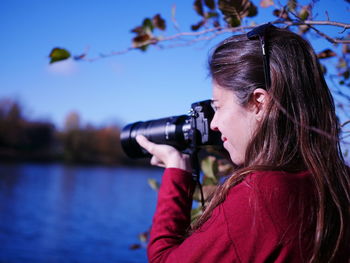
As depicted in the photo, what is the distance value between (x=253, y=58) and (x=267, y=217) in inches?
13.3

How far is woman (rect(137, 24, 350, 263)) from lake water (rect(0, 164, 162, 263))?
651 cm

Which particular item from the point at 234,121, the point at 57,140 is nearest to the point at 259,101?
the point at 234,121

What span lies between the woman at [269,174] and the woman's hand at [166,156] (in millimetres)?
59

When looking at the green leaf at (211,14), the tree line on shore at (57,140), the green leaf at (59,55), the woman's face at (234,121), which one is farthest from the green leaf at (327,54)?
the tree line on shore at (57,140)

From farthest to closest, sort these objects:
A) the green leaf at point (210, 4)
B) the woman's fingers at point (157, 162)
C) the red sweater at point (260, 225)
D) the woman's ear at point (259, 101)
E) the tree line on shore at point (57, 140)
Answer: the tree line on shore at point (57, 140)
the green leaf at point (210, 4)
the woman's fingers at point (157, 162)
the woman's ear at point (259, 101)
the red sweater at point (260, 225)

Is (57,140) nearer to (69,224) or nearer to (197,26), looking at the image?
(69,224)

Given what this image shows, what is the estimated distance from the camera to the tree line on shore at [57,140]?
103 feet

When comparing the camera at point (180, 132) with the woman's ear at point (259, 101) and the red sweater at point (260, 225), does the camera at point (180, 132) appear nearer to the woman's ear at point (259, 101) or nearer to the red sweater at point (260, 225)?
the woman's ear at point (259, 101)

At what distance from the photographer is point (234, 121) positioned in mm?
863

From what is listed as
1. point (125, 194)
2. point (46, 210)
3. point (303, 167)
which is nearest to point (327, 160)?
point (303, 167)

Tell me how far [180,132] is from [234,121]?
0.38m

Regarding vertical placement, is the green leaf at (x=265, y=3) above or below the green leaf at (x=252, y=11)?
above

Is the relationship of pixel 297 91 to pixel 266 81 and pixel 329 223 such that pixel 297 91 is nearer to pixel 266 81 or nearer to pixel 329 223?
pixel 266 81

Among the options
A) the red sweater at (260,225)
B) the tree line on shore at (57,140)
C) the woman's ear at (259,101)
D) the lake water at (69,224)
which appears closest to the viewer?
the red sweater at (260,225)
